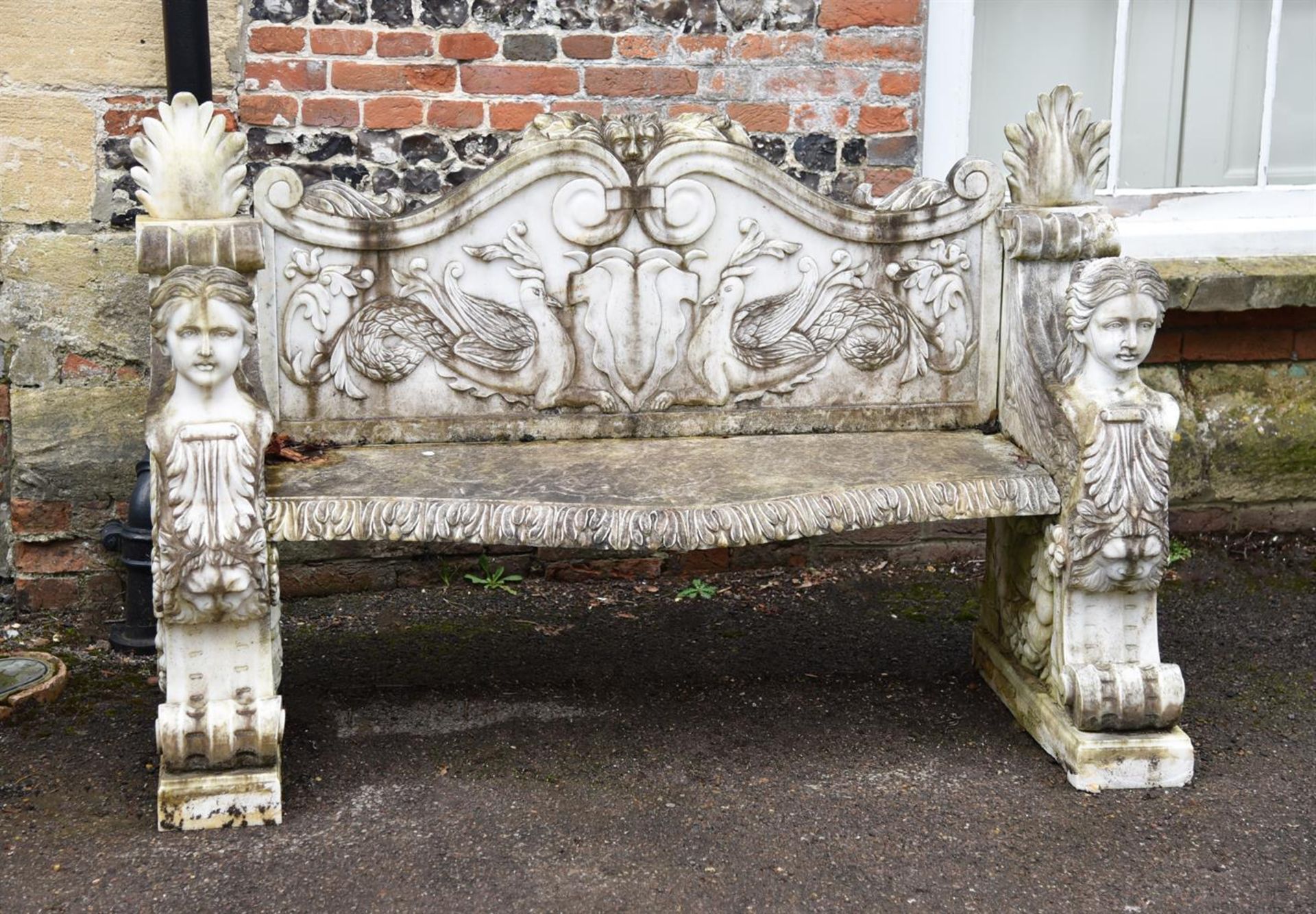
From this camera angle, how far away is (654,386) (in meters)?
3.71

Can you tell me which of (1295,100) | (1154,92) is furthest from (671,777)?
(1295,100)

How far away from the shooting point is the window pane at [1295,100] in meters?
4.71

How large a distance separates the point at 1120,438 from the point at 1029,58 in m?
1.96

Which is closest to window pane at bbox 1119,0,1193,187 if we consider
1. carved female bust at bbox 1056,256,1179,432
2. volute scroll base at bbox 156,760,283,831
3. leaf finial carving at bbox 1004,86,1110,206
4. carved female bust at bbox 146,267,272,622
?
leaf finial carving at bbox 1004,86,1110,206

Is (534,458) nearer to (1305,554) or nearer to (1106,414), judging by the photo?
(1106,414)

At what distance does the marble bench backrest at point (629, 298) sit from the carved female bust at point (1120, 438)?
555 millimetres

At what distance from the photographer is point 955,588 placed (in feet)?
15.2

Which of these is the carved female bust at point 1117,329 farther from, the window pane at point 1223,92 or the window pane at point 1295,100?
the window pane at point 1295,100

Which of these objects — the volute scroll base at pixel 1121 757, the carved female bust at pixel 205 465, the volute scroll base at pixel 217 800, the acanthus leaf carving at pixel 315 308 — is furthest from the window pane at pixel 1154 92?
the volute scroll base at pixel 217 800

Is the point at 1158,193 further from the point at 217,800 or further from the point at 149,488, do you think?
the point at 217,800

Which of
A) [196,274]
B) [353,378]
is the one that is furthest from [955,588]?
[196,274]

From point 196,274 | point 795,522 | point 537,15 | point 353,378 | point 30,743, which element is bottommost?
point 30,743

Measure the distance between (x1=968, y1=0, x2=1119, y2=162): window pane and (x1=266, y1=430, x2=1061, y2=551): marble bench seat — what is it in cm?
148

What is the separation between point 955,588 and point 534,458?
1.72m
